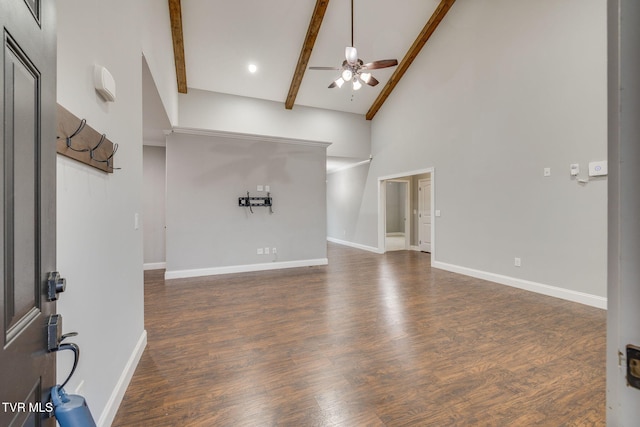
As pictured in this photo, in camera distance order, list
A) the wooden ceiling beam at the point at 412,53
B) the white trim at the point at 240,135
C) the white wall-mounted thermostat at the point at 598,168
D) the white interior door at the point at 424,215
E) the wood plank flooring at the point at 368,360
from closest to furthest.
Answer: the wood plank flooring at the point at 368,360 → the white wall-mounted thermostat at the point at 598,168 → the white trim at the point at 240,135 → the wooden ceiling beam at the point at 412,53 → the white interior door at the point at 424,215

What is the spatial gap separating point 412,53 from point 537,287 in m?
5.09

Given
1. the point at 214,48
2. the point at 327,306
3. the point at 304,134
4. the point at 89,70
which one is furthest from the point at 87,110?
the point at 304,134

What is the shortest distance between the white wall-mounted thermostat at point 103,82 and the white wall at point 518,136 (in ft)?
15.9

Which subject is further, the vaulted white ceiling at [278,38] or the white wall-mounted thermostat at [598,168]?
the vaulted white ceiling at [278,38]

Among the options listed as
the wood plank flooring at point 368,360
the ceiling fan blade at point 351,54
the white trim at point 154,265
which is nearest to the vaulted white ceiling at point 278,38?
the ceiling fan blade at point 351,54

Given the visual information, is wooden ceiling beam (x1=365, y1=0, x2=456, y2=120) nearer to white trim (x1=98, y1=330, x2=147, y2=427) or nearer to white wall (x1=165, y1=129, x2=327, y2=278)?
white wall (x1=165, y1=129, x2=327, y2=278)

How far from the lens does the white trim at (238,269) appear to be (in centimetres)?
479

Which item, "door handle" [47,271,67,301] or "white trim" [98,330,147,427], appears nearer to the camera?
"door handle" [47,271,67,301]

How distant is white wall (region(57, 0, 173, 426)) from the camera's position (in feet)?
3.86

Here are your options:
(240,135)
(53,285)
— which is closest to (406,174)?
(240,135)

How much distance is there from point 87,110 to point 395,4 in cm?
563

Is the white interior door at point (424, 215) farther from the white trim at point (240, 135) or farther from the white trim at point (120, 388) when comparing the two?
the white trim at point (120, 388)

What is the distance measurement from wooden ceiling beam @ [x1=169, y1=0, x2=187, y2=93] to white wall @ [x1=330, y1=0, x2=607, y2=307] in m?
4.72

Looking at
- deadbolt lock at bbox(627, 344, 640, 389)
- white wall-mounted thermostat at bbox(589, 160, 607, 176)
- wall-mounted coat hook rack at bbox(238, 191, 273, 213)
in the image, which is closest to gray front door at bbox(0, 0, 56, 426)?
deadbolt lock at bbox(627, 344, 640, 389)
